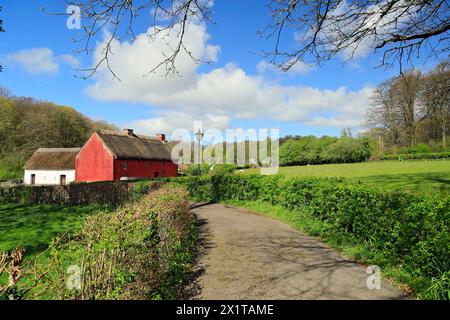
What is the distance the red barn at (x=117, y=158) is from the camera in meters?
39.5

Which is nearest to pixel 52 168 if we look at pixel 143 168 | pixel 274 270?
pixel 143 168

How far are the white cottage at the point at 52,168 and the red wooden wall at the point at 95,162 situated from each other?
288 inches

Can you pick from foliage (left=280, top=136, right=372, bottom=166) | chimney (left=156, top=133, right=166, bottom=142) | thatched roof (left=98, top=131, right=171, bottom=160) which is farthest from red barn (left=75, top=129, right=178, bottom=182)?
foliage (left=280, top=136, right=372, bottom=166)

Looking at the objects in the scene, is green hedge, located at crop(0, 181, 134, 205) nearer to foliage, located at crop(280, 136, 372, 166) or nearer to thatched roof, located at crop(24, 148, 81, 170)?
thatched roof, located at crop(24, 148, 81, 170)

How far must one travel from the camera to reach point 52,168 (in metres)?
48.6

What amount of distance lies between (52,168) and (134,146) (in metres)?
15.2

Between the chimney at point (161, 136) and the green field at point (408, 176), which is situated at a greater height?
the chimney at point (161, 136)

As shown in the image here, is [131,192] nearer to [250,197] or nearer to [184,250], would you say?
[250,197]

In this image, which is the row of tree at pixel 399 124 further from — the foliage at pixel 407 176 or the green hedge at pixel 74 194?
the green hedge at pixel 74 194

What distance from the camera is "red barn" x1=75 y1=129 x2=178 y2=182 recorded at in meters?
39.5

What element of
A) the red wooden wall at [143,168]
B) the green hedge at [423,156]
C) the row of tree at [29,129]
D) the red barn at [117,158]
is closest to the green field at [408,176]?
the green hedge at [423,156]

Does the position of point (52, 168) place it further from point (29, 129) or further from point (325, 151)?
point (325, 151)
